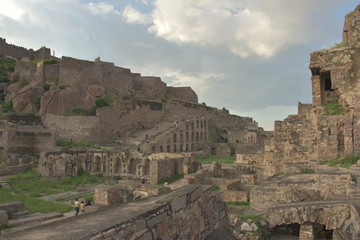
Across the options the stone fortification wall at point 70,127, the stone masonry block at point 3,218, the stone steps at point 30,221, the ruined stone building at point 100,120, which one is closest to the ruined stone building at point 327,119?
the stone steps at point 30,221

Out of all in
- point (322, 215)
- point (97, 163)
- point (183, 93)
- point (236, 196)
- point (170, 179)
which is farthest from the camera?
point (183, 93)

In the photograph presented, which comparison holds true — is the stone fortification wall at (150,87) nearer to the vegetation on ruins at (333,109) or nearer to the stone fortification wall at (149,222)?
the vegetation on ruins at (333,109)

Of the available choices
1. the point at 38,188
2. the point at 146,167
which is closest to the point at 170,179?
the point at 146,167

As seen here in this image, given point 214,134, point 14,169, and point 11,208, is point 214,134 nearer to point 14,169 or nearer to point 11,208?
point 14,169

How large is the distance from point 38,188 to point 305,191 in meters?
16.6

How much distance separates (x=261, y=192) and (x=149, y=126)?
3009cm

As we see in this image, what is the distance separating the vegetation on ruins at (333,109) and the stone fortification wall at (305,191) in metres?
3.70

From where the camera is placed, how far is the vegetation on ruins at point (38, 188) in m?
15.6

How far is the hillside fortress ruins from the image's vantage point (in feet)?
19.7

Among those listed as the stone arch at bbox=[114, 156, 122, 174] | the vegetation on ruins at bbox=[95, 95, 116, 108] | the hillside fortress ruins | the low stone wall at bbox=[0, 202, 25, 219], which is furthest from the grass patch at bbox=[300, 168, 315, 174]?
the vegetation on ruins at bbox=[95, 95, 116, 108]

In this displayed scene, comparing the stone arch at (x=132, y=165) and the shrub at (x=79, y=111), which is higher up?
the shrub at (x=79, y=111)

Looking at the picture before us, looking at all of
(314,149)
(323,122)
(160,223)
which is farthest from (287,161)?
(160,223)

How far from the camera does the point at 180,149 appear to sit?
36.5 metres

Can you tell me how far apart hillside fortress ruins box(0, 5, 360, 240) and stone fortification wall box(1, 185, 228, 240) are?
0.06 ft
